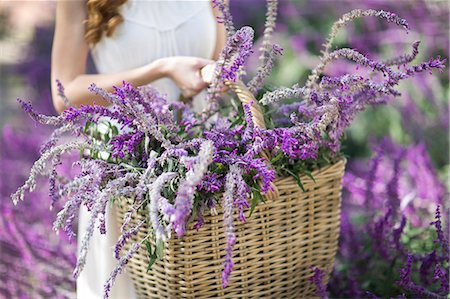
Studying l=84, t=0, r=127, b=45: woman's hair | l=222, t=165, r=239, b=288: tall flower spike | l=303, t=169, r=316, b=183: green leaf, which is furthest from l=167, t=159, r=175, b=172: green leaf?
l=84, t=0, r=127, b=45: woman's hair

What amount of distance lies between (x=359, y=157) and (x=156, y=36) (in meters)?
2.13

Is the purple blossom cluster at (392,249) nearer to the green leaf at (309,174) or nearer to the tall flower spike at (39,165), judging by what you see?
the green leaf at (309,174)

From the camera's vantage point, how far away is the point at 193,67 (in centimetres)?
154

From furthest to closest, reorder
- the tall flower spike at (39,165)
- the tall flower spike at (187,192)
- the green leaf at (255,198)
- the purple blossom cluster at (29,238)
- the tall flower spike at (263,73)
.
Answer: the purple blossom cluster at (29,238) < the tall flower spike at (263,73) < the green leaf at (255,198) < the tall flower spike at (39,165) < the tall flower spike at (187,192)

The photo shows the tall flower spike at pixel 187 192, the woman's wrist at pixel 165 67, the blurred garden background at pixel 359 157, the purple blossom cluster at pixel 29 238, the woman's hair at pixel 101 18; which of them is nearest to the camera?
the tall flower spike at pixel 187 192

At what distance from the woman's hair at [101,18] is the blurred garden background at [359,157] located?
626 millimetres

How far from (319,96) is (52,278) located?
3.99ft

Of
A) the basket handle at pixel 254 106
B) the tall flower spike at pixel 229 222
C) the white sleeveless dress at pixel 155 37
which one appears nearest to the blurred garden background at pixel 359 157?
the basket handle at pixel 254 106

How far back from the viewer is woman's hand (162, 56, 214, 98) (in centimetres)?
153

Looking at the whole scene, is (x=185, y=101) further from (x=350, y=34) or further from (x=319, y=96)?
(x=350, y=34)

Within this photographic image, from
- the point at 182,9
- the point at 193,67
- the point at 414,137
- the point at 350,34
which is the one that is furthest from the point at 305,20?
the point at 193,67

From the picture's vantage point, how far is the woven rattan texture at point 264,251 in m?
1.38

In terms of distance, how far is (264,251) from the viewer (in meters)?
1.47

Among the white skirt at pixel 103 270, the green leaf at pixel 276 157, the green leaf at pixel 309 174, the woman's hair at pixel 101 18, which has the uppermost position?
the woman's hair at pixel 101 18
